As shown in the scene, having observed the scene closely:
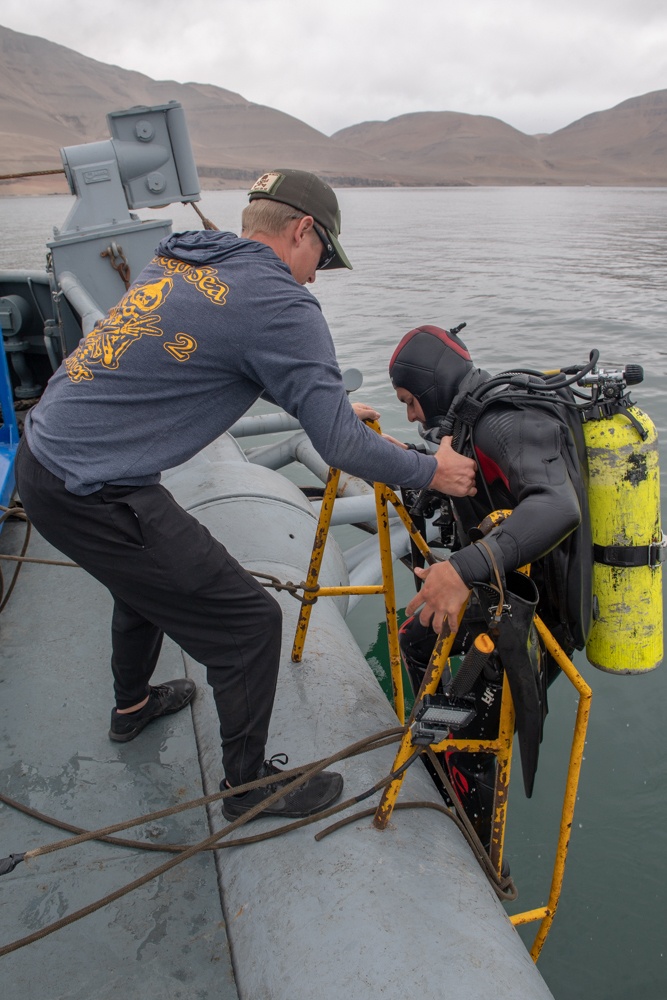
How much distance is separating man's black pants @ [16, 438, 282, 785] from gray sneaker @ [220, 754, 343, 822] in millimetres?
64

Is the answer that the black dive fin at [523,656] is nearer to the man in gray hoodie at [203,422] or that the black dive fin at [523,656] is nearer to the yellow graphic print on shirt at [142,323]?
the man in gray hoodie at [203,422]

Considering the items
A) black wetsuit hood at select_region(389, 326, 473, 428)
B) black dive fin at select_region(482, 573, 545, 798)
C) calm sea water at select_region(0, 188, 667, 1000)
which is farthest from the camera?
calm sea water at select_region(0, 188, 667, 1000)

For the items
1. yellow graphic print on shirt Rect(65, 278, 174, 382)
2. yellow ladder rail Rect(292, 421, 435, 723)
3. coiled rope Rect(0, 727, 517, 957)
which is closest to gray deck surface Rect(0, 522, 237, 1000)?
coiled rope Rect(0, 727, 517, 957)

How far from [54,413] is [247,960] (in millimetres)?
1522

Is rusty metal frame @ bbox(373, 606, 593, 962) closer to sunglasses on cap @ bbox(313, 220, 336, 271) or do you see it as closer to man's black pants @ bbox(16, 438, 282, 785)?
man's black pants @ bbox(16, 438, 282, 785)

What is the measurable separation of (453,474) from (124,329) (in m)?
1.06

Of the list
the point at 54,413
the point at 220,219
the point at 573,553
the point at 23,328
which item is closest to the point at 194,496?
the point at 54,413

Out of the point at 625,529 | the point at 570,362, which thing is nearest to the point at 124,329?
the point at 625,529

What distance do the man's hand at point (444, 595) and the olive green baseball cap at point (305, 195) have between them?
983mm

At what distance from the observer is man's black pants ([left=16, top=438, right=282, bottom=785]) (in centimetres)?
199

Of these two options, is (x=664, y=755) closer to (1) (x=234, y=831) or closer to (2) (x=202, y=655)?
(1) (x=234, y=831)

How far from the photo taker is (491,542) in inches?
78.7

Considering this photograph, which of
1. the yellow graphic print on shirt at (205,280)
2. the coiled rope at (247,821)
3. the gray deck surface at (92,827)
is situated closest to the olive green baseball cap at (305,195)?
the yellow graphic print on shirt at (205,280)

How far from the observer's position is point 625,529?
2.32 metres
